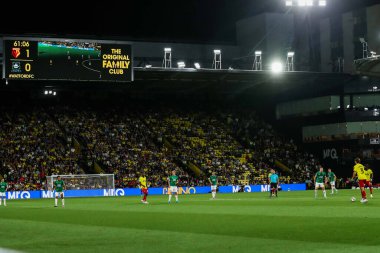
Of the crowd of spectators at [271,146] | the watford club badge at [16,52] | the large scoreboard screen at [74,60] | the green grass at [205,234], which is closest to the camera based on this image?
the green grass at [205,234]

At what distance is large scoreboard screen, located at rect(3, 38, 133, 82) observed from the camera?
156ft

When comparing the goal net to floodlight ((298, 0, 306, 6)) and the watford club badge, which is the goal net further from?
floodlight ((298, 0, 306, 6))

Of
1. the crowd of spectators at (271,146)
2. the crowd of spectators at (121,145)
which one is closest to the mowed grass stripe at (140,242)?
the crowd of spectators at (121,145)

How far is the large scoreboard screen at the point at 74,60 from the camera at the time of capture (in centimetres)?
4759

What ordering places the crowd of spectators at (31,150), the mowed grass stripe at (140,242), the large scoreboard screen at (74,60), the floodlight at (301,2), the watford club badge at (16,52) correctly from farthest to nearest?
the crowd of spectators at (31,150), the floodlight at (301,2), the large scoreboard screen at (74,60), the watford club badge at (16,52), the mowed grass stripe at (140,242)

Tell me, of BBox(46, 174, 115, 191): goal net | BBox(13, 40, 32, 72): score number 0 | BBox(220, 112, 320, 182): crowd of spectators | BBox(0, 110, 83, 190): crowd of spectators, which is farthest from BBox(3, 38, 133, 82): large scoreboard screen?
BBox(220, 112, 320, 182): crowd of spectators

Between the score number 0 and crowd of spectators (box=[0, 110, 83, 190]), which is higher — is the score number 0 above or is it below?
above

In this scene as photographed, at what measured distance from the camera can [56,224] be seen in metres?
22.4

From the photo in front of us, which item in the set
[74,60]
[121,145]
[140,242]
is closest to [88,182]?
[121,145]

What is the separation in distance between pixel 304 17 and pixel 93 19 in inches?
850

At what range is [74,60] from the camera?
160ft

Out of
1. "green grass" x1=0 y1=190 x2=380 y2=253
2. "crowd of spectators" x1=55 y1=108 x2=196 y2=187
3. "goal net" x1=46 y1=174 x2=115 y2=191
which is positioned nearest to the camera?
"green grass" x1=0 y1=190 x2=380 y2=253

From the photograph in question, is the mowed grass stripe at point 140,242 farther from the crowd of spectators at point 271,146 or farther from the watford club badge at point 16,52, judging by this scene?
the crowd of spectators at point 271,146

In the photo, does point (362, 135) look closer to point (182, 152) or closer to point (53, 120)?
point (182, 152)
